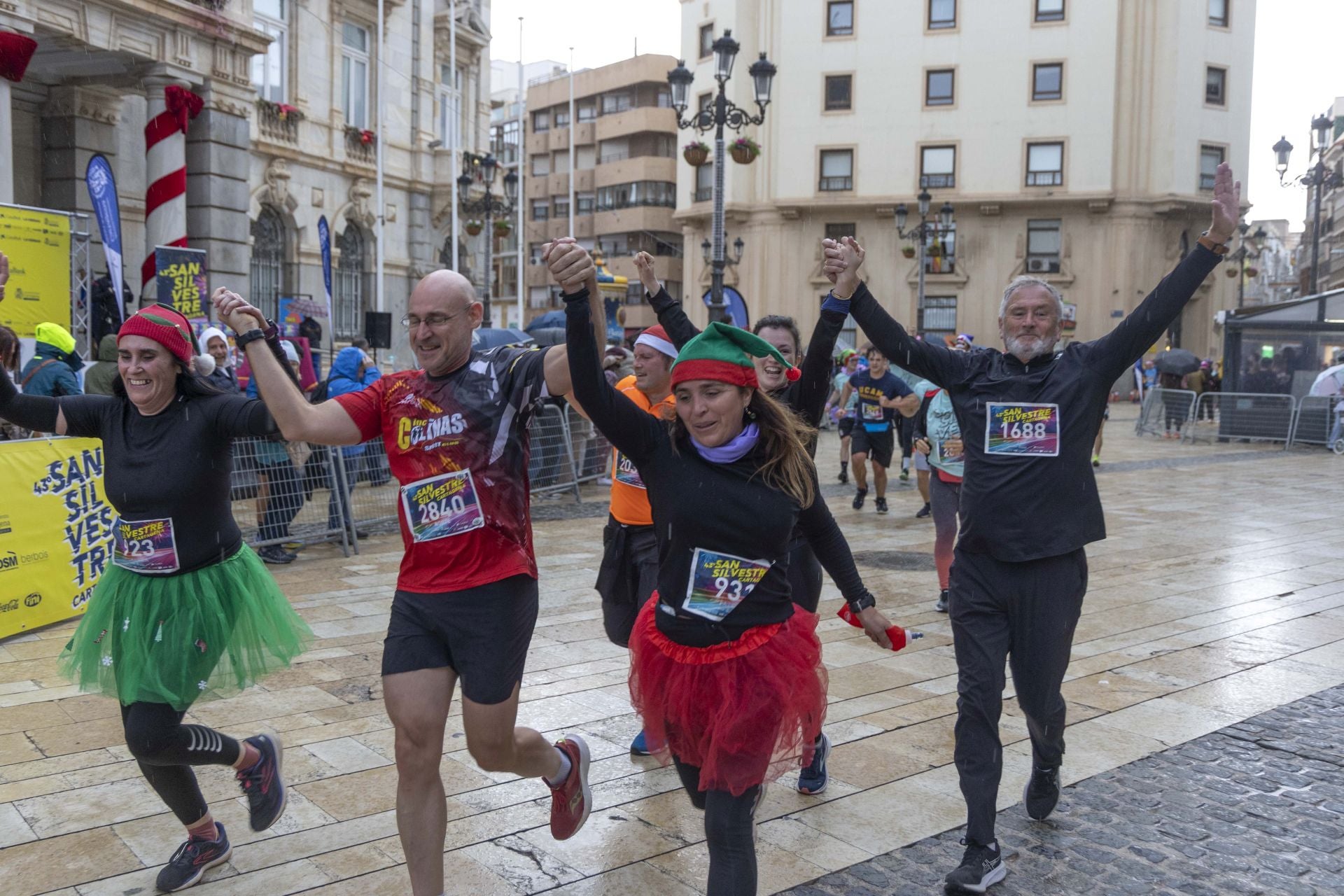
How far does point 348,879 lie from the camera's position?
381cm

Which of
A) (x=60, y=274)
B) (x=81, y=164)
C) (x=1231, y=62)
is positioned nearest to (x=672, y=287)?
(x=1231, y=62)

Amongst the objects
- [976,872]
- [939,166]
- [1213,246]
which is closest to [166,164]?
[1213,246]

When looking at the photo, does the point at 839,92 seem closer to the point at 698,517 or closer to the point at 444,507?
the point at 444,507

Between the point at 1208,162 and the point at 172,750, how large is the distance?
4578 centimetres

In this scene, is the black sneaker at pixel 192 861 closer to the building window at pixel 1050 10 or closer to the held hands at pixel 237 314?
the held hands at pixel 237 314

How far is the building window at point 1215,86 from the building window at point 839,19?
13252mm

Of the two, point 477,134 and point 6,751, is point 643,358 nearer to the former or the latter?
point 6,751

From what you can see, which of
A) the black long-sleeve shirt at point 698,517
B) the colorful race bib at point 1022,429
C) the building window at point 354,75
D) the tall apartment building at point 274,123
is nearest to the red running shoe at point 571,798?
the black long-sleeve shirt at point 698,517

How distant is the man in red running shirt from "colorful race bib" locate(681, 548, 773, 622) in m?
0.58

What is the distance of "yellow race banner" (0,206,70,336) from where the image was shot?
11375 mm

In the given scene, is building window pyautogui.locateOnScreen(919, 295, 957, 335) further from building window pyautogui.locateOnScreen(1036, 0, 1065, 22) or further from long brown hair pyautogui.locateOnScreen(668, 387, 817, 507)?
long brown hair pyautogui.locateOnScreen(668, 387, 817, 507)

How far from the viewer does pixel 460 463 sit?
349cm

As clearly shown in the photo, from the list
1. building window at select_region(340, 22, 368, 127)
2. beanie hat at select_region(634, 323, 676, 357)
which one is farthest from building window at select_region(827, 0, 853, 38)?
beanie hat at select_region(634, 323, 676, 357)

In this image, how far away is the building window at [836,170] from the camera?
43.5 m
